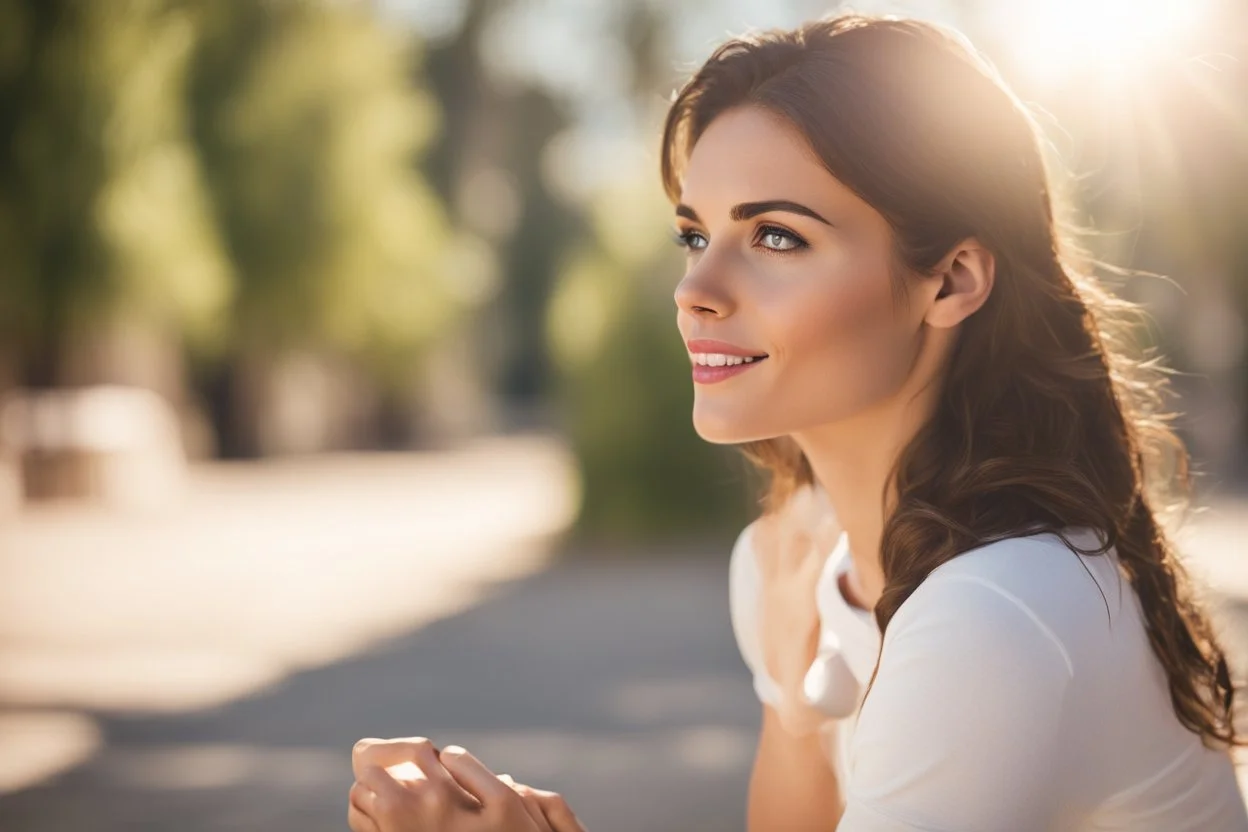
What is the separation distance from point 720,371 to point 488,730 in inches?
152

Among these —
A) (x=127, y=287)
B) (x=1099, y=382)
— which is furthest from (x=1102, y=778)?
(x=127, y=287)

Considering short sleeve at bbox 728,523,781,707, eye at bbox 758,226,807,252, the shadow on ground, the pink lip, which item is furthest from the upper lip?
the shadow on ground

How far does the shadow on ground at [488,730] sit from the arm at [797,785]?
213 centimetres

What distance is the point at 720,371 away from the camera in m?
1.81

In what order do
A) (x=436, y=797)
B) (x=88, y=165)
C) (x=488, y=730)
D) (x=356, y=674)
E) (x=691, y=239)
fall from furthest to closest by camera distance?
(x=88, y=165) < (x=356, y=674) < (x=488, y=730) < (x=691, y=239) < (x=436, y=797)

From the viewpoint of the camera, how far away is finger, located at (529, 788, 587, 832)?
167 centimetres

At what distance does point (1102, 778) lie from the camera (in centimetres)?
147

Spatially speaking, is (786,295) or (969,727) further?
(786,295)

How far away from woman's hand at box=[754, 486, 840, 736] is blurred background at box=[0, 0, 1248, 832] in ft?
2.55

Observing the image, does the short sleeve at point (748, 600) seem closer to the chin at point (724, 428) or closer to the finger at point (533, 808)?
the chin at point (724, 428)

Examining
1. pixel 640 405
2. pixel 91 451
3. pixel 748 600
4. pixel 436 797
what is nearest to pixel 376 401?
pixel 91 451

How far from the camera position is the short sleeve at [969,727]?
52.2 inches

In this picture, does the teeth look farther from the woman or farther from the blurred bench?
the blurred bench

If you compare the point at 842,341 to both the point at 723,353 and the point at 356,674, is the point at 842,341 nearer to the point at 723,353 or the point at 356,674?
the point at 723,353
